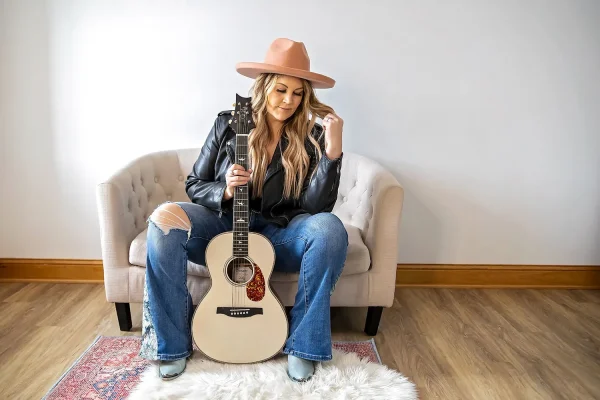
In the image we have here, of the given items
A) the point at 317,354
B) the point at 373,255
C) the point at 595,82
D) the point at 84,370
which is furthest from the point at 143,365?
the point at 595,82

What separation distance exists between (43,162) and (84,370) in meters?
1.17

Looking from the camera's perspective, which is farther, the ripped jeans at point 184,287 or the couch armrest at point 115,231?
the couch armrest at point 115,231

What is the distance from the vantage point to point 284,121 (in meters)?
1.97

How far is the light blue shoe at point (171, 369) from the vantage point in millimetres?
1680

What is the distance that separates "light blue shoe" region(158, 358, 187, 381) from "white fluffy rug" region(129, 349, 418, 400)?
0.02m

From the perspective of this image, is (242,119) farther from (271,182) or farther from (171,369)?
(171,369)

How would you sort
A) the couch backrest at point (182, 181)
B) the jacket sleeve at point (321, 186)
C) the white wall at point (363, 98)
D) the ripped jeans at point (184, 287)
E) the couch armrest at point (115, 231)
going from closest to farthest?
1. the ripped jeans at point (184, 287)
2. the jacket sleeve at point (321, 186)
3. the couch armrest at point (115, 231)
4. the couch backrest at point (182, 181)
5. the white wall at point (363, 98)

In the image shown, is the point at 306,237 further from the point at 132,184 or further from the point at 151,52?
the point at 151,52

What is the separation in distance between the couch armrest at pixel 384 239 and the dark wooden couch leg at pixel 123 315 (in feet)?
3.08

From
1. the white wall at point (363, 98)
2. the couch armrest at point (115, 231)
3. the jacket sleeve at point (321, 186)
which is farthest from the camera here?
the white wall at point (363, 98)

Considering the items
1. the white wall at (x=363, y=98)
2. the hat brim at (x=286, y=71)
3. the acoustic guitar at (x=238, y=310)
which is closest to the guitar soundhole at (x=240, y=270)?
the acoustic guitar at (x=238, y=310)

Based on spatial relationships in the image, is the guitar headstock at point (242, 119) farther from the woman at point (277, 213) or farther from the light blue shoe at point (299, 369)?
the light blue shoe at point (299, 369)

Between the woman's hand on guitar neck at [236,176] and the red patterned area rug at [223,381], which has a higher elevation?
the woman's hand on guitar neck at [236,176]

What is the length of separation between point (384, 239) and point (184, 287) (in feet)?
2.47
